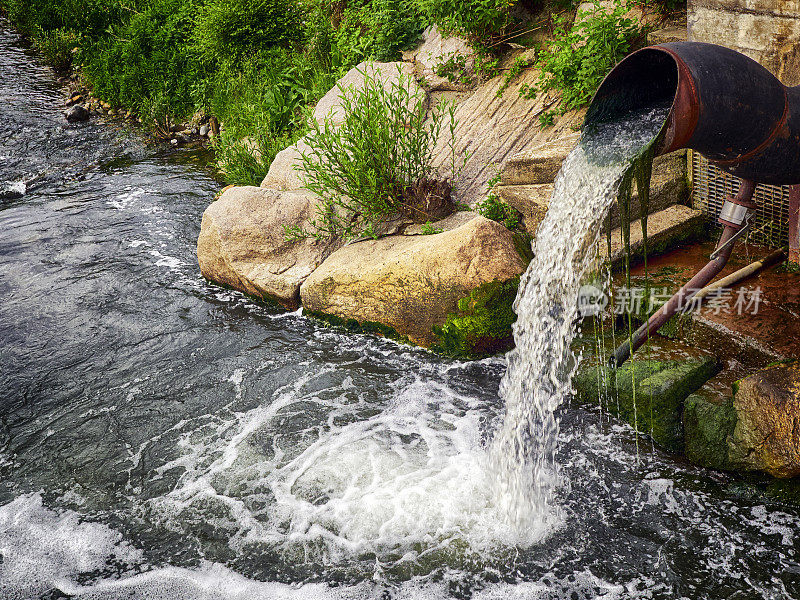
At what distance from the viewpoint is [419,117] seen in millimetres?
6500

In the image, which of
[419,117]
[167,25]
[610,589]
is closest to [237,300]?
[419,117]

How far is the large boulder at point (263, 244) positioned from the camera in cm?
658

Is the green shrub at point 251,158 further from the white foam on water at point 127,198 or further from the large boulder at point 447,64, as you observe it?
the large boulder at point 447,64

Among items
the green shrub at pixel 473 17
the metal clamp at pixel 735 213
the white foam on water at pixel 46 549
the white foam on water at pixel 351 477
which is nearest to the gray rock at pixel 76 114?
the green shrub at pixel 473 17

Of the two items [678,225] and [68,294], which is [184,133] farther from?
[678,225]

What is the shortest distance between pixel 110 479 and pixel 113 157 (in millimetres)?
9273

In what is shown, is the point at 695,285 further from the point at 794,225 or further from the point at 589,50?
the point at 589,50

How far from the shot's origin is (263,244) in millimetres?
6723

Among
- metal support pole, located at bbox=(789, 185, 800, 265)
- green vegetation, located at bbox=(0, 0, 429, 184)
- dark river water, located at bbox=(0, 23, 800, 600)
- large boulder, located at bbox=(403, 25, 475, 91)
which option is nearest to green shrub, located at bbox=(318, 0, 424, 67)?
green vegetation, located at bbox=(0, 0, 429, 184)

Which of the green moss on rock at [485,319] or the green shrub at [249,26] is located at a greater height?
the green shrub at [249,26]

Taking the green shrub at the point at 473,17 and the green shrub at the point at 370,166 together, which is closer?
the green shrub at the point at 370,166

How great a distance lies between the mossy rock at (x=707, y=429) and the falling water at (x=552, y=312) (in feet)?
2.74

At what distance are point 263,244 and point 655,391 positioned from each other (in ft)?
13.6

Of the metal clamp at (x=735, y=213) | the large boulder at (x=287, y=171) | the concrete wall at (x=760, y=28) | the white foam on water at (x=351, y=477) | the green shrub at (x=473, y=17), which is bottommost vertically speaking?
the white foam on water at (x=351, y=477)
